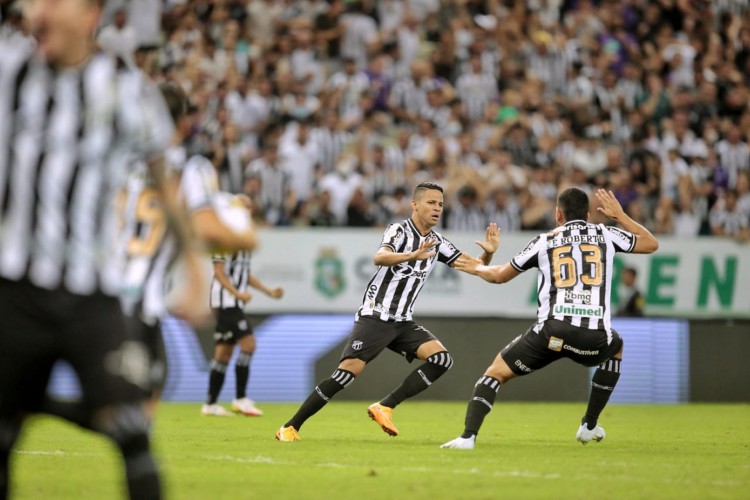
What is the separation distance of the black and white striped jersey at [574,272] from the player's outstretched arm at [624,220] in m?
0.19

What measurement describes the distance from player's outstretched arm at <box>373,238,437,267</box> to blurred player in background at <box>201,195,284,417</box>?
4.47m

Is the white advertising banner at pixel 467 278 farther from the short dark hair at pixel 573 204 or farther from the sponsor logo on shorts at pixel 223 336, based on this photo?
the short dark hair at pixel 573 204

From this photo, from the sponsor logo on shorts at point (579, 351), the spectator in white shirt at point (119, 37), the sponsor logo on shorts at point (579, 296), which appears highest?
the spectator in white shirt at point (119, 37)

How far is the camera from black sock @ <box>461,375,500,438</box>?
10141 millimetres

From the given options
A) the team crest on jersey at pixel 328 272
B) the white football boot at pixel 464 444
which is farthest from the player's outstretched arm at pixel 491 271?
the team crest on jersey at pixel 328 272

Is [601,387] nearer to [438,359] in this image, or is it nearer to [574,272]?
[574,272]

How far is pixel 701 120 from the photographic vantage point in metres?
23.8

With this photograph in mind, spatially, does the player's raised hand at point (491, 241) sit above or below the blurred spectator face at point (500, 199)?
above

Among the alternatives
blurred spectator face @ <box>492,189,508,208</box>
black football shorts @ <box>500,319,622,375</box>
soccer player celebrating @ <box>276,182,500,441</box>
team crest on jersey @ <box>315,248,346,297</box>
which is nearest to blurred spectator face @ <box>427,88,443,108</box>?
blurred spectator face @ <box>492,189,508,208</box>

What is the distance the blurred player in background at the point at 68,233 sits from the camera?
454 cm

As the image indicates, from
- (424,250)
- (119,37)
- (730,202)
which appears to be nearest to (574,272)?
(424,250)

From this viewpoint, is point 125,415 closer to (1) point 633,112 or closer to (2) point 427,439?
(2) point 427,439

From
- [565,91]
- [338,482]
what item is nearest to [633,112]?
[565,91]

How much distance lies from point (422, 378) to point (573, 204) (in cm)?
205
